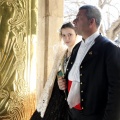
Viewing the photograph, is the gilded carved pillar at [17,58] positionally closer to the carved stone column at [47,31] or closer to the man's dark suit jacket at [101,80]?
the carved stone column at [47,31]

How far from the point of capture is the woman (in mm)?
1966

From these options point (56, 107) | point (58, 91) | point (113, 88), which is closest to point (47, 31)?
point (58, 91)

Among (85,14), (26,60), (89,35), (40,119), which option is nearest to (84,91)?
(89,35)

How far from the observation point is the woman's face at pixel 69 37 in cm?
199

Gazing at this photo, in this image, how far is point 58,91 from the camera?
79.8 inches

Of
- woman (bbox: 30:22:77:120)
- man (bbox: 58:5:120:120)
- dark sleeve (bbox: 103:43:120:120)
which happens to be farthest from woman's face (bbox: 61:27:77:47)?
dark sleeve (bbox: 103:43:120:120)

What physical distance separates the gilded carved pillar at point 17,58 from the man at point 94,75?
3.24 feet

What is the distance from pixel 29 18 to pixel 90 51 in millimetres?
1161

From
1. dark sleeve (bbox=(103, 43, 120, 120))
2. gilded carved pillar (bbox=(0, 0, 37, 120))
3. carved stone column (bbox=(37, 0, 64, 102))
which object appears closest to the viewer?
dark sleeve (bbox=(103, 43, 120, 120))

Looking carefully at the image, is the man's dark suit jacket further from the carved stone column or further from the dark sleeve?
the carved stone column

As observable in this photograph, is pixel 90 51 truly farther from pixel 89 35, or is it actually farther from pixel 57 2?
pixel 57 2

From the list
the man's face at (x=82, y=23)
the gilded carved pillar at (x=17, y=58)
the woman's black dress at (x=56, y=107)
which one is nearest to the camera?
the man's face at (x=82, y=23)

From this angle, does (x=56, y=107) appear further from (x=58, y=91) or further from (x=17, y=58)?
(x=17, y=58)

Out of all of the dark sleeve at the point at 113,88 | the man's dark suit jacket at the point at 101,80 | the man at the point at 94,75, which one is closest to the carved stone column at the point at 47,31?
the man at the point at 94,75
